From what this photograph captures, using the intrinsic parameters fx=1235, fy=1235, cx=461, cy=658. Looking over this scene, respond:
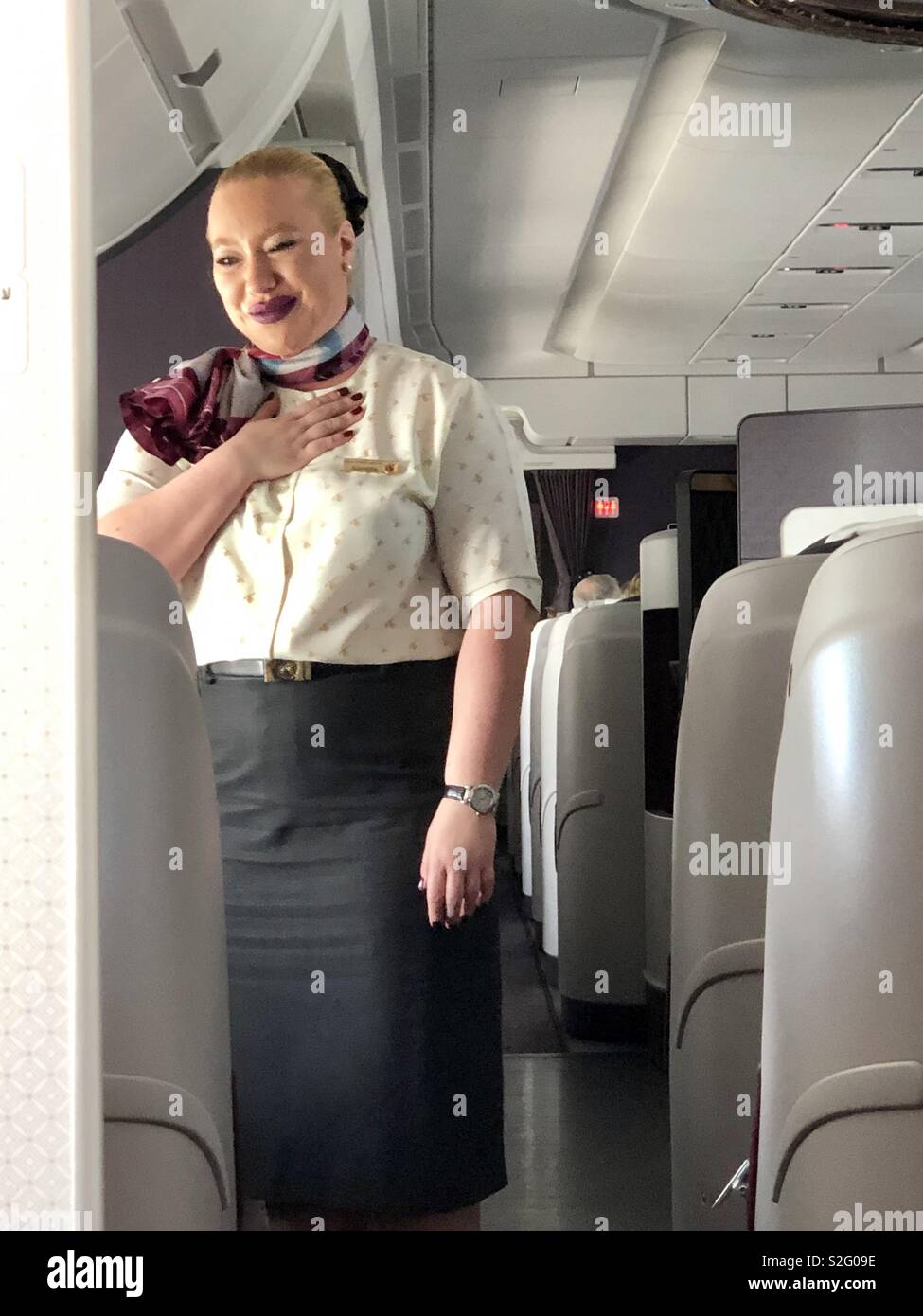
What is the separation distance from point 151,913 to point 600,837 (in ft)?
6.23

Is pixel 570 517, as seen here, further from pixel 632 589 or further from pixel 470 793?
pixel 470 793

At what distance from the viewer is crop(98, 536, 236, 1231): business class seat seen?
740mm

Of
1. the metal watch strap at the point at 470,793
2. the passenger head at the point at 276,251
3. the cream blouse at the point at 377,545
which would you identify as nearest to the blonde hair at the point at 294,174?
the passenger head at the point at 276,251

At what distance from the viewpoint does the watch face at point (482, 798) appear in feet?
3.72

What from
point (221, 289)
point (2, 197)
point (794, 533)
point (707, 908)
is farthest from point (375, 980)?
point (794, 533)

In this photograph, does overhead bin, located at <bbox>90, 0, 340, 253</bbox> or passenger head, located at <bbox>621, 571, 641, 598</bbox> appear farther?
passenger head, located at <bbox>621, 571, 641, 598</bbox>

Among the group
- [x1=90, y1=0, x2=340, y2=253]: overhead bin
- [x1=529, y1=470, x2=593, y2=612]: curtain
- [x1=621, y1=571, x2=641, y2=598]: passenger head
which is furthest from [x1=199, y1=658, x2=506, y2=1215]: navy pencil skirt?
[x1=621, y1=571, x2=641, y2=598]: passenger head

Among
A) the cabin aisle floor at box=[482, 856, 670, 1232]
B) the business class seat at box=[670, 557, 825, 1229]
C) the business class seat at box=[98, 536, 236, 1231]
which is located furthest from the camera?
the cabin aisle floor at box=[482, 856, 670, 1232]

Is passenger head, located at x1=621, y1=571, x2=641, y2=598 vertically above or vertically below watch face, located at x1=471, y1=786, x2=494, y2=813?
above

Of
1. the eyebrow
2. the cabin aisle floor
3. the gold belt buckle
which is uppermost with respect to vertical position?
the eyebrow

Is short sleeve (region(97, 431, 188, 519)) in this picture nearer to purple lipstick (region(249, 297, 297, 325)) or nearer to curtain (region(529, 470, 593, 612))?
purple lipstick (region(249, 297, 297, 325))

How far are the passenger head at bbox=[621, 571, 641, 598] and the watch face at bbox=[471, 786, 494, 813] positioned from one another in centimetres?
142

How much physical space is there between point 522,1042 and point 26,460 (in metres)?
1.97

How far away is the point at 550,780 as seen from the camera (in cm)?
263
